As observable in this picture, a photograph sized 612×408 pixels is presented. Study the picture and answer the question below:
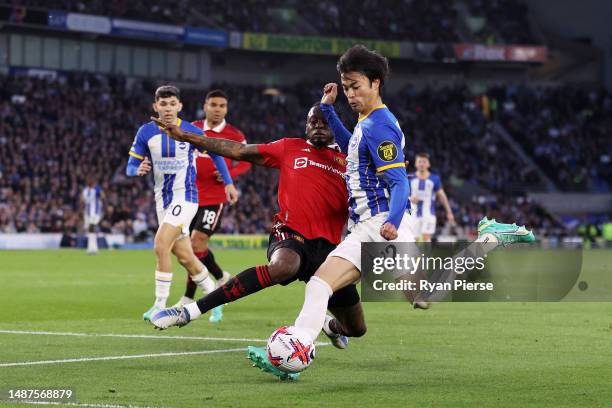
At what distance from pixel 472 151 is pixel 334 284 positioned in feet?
165

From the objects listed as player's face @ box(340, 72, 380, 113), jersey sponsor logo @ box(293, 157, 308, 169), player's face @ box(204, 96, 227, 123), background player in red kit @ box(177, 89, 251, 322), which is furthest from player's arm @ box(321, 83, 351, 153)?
player's face @ box(204, 96, 227, 123)

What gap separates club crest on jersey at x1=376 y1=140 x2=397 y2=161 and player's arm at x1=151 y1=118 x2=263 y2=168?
109 centimetres

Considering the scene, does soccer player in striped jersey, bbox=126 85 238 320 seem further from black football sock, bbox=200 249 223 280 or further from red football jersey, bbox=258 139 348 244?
red football jersey, bbox=258 139 348 244

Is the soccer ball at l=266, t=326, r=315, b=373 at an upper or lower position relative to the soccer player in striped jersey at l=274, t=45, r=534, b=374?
lower

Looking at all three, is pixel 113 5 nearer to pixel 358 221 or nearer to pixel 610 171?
pixel 610 171

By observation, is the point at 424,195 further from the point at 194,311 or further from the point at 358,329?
the point at 194,311

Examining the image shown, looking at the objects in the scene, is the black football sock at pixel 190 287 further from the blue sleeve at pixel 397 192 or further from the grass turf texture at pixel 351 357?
the blue sleeve at pixel 397 192

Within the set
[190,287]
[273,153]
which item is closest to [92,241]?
[190,287]

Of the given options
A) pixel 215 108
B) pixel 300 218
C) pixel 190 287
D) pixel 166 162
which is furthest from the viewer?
pixel 215 108

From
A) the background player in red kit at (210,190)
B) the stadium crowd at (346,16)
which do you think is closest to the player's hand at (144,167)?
the background player in red kit at (210,190)

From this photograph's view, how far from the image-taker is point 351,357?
9.39m

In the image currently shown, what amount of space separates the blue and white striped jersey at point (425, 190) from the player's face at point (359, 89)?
16.5 m

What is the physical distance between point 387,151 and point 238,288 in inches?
58.6

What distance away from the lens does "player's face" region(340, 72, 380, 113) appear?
7.89m
